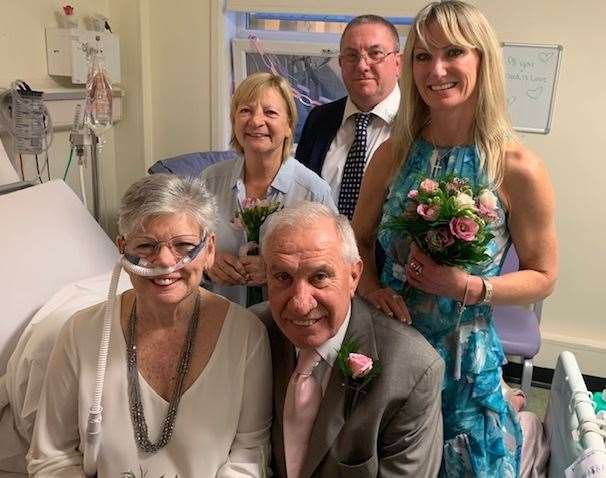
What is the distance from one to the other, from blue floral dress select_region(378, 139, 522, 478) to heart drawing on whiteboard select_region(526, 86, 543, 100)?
183cm

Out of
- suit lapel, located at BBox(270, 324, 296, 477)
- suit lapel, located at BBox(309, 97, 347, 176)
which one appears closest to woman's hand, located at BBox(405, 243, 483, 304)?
suit lapel, located at BBox(270, 324, 296, 477)

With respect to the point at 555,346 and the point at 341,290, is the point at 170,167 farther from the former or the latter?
the point at 555,346

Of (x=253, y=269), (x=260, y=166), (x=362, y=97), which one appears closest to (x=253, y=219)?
(x=253, y=269)

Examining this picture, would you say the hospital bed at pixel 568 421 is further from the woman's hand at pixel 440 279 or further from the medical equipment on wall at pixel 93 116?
the medical equipment on wall at pixel 93 116

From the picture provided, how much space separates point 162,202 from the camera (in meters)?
1.35

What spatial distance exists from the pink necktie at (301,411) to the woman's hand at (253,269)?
382 millimetres

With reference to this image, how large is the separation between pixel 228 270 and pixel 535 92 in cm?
216

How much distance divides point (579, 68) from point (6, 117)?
2.76 meters

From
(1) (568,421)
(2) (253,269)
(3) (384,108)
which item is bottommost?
(1) (568,421)

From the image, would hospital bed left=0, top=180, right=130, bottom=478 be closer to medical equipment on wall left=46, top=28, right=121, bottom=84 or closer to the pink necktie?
the pink necktie

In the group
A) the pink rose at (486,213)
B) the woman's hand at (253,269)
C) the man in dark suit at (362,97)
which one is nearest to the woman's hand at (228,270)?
the woman's hand at (253,269)

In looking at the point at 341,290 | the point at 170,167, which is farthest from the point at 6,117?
the point at 341,290

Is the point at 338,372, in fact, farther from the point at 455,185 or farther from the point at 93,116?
the point at 93,116

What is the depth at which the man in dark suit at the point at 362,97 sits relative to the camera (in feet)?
7.40
